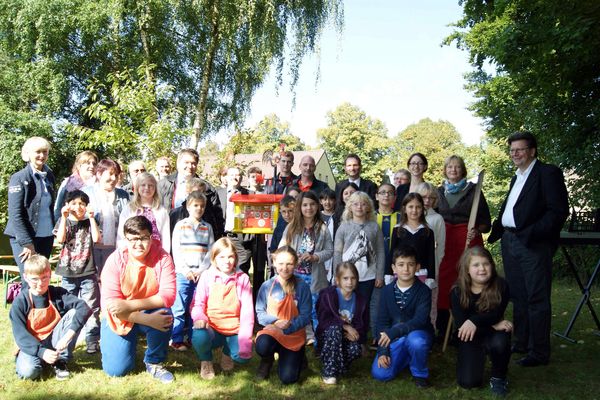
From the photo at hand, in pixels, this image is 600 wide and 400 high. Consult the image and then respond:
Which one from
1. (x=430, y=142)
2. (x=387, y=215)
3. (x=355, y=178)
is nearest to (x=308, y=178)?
(x=355, y=178)

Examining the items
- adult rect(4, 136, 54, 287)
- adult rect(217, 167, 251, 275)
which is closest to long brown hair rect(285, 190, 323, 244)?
adult rect(217, 167, 251, 275)

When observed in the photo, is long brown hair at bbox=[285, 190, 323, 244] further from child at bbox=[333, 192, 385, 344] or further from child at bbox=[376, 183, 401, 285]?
child at bbox=[376, 183, 401, 285]

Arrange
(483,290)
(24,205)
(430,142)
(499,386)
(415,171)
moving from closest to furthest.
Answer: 1. (499,386)
2. (483,290)
3. (24,205)
4. (415,171)
5. (430,142)

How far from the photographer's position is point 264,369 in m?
4.25

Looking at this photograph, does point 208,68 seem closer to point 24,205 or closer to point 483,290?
point 24,205

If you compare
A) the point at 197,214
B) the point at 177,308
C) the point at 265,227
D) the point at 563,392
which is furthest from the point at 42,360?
the point at 563,392

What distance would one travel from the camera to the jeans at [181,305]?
498 cm

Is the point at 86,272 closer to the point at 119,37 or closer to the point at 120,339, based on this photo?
the point at 120,339

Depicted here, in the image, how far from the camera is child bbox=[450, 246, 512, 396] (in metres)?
4.06

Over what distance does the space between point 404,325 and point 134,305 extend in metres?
2.29

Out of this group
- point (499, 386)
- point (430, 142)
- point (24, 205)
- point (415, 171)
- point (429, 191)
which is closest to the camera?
point (499, 386)

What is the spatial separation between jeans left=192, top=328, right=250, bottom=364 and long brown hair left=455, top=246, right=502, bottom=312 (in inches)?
77.9

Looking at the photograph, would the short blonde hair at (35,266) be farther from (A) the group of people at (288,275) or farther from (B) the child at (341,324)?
(B) the child at (341,324)

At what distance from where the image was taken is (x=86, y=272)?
188 inches
